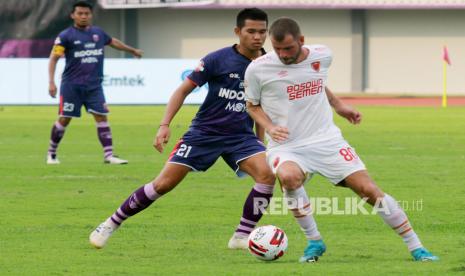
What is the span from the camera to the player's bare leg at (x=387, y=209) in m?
8.37

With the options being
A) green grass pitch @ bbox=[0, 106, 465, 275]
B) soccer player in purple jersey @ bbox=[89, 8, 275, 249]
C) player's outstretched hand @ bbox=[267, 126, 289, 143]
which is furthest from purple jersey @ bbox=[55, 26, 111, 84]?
player's outstretched hand @ bbox=[267, 126, 289, 143]

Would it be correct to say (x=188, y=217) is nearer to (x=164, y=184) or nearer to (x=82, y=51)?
(x=164, y=184)

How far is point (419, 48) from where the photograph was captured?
49.6 meters

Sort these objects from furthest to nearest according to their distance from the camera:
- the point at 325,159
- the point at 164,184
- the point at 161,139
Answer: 1. the point at 164,184
2. the point at 161,139
3. the point at 325,159

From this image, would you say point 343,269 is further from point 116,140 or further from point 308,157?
point 116,140

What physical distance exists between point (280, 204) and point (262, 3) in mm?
37214

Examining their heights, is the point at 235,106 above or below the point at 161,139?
above

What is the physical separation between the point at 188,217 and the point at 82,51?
620 cm

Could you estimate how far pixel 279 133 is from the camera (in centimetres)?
836

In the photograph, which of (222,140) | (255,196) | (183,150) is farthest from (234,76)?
(255,196)

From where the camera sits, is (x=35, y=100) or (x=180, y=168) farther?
(x=35, y=100)

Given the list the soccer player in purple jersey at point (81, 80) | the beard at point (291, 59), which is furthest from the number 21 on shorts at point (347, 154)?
the soccer player in purple jersey at point (81, 80)

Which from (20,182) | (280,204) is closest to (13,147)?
(20,182)

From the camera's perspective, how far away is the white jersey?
854cm
